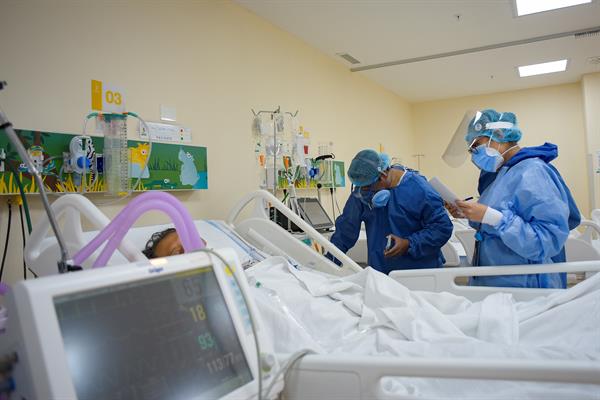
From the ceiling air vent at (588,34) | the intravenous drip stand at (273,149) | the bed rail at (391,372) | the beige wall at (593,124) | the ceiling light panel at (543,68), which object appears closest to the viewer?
the bed rail at (391,372)

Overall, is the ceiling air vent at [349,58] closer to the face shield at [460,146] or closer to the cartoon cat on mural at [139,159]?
the face shield at [460,146]

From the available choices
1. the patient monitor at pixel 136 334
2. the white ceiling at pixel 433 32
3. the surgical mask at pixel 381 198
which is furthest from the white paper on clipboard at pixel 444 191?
the white ceiling at pixel 433 32

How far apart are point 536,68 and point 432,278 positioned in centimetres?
417

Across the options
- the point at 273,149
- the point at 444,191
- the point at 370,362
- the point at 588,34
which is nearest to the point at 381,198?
the point at 444,191

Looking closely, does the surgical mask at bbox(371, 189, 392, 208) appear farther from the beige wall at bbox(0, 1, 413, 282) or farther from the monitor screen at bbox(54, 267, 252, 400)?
the monitor screen at bbox(54, 267, 252, 400)

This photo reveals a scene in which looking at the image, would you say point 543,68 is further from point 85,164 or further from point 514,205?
point 85,164

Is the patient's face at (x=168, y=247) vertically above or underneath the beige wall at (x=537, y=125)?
underneath

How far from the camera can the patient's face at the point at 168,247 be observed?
174cm

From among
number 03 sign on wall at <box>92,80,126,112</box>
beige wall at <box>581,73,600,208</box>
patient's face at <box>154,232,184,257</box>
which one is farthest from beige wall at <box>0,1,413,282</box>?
beige wall at <box>581,73,600,208</box>

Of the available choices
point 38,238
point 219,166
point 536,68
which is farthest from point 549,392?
point 536,68

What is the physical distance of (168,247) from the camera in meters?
1.75

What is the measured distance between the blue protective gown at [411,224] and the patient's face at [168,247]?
1127mm

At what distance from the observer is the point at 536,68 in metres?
5.10

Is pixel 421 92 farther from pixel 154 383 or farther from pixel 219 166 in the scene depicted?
pixel 154 383
